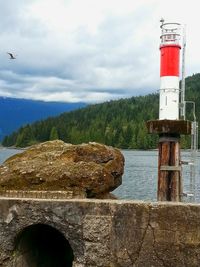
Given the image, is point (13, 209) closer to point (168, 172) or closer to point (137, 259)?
point (137, 259)

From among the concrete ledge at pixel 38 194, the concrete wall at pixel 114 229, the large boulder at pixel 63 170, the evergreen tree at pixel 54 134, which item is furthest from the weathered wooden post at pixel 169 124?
the evergreen tree at pixel 54 134

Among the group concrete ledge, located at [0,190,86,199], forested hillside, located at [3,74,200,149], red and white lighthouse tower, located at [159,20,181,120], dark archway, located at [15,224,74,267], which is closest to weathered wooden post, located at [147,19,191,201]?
red and white lighthouse tower, located at [159,20,181,120]

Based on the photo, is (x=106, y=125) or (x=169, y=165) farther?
(x=106, y=125)

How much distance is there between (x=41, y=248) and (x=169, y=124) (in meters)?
5.12

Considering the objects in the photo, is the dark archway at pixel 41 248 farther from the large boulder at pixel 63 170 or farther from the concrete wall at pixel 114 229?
the large boulder at pixel 63 170

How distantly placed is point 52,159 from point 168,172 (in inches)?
145

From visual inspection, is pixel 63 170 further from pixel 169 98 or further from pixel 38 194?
pixel 169 98

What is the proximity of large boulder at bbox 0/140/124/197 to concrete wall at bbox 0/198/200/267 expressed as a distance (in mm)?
2095

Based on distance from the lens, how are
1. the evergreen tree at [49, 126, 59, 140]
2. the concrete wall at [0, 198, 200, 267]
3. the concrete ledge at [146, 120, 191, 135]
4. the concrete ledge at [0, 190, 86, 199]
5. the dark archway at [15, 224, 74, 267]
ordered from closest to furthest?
the concrete wall at [0, 198, 200, 267], the dark archway at [15, 224, 74, 267], the concrete ledge at [0, 190, 86, 199], the concrete ledge at [146, 120, 191, 135], the evergreen tree at [49, 126, 59, 140]

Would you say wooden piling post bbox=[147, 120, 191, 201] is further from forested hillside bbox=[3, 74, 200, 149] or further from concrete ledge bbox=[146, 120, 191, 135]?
forested hillside bbox=[3, 74, 200, 149]

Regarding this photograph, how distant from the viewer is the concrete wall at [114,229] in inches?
207

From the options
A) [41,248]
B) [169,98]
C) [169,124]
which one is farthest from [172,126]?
[41,248]

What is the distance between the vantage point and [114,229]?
5410 millimetres

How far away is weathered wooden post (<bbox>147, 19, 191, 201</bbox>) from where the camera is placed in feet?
35.5
